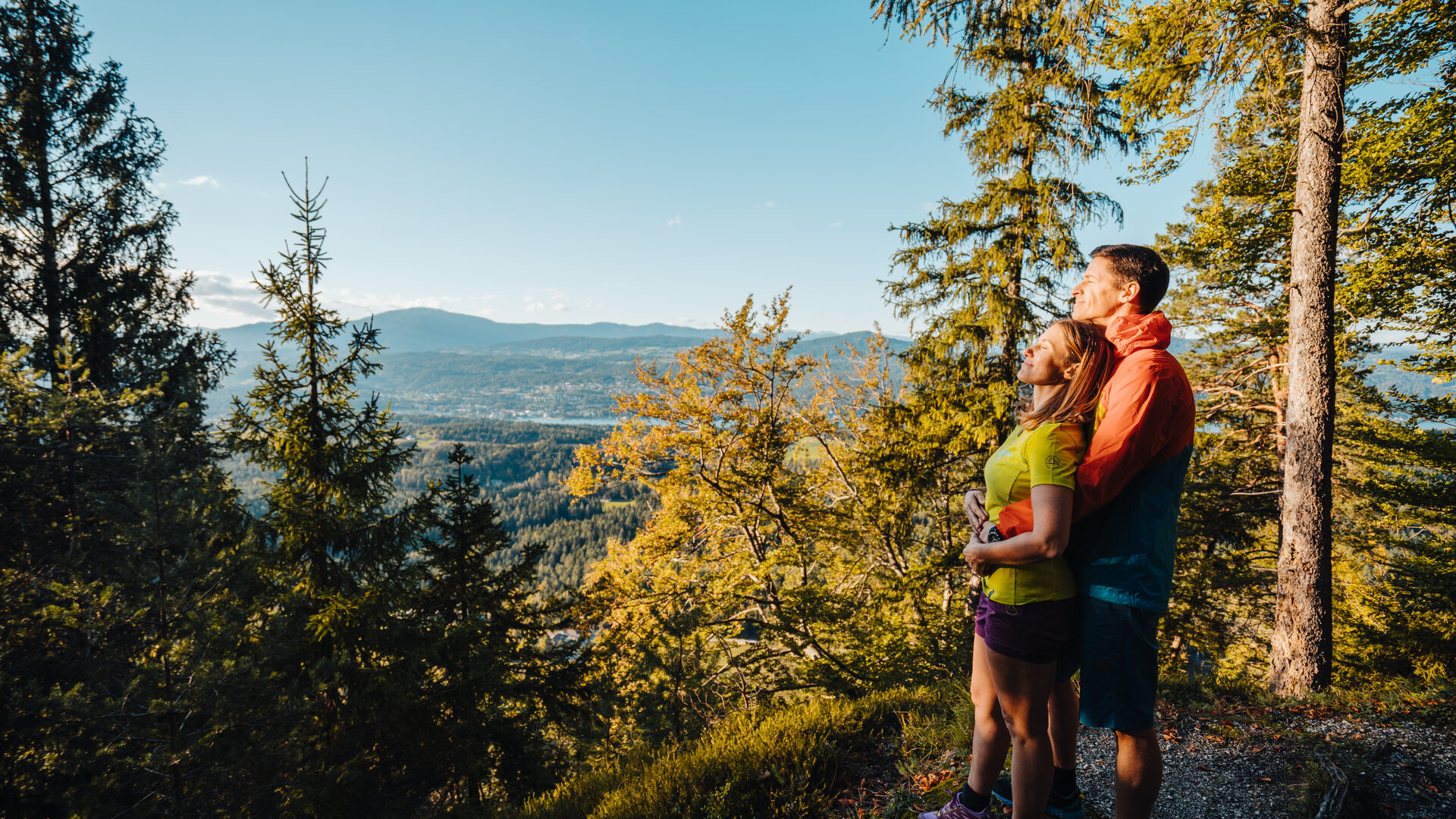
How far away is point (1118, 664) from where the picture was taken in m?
1.88

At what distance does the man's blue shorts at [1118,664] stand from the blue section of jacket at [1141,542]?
0.19 feet

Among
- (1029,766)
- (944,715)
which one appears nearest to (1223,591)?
(944,715)

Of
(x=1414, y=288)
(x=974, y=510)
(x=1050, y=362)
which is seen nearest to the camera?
(x=1050, y=362)

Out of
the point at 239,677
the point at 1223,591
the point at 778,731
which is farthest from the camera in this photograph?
the point at 1223,591

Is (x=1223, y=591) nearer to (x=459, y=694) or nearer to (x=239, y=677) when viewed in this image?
(x=459, y=694)

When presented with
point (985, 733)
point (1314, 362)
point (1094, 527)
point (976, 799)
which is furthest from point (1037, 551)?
point (1314, 362)

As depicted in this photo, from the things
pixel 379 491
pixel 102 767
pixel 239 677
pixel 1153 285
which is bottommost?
pixel 102 767

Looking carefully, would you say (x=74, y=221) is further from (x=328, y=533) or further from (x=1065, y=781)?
(x=1065, y=781)

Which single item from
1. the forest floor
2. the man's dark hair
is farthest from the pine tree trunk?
the man's dark hair

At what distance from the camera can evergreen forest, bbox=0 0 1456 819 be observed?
181 inches

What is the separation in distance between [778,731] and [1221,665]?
690 inches

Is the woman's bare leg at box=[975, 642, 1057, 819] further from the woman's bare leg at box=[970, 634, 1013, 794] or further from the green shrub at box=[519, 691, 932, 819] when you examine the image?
the green shrub at box=[519, 691, 932, 819]

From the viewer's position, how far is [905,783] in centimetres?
314

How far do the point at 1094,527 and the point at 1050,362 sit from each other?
24.7 inches
